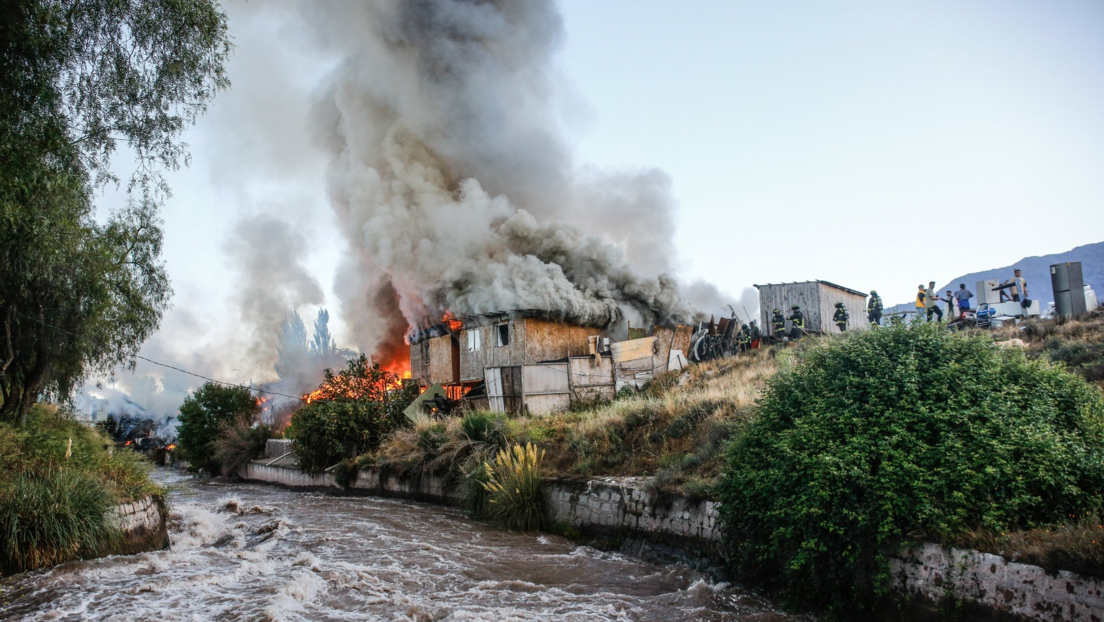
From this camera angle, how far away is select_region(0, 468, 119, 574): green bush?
855cm

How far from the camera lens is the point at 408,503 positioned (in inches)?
719

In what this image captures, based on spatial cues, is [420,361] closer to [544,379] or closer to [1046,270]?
[544,379]

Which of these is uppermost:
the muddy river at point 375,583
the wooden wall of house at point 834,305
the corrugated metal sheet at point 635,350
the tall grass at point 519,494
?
the wooden wall of house at point 834,305

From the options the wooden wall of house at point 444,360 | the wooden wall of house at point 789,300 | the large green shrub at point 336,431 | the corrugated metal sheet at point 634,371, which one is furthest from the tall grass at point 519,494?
the wooden wall of house at point 444,360

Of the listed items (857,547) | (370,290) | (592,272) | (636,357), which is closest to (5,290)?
(857,547)

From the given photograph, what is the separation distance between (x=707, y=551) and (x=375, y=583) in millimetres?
5144

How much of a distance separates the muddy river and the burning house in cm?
1113

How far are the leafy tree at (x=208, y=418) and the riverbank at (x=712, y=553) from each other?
59.1 ft

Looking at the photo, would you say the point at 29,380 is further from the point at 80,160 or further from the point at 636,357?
the point at 636,357

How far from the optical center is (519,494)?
43.5ft

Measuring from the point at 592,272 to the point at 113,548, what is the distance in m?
27.8

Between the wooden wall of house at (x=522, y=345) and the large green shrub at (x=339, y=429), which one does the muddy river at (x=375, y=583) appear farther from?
the wooden wall of house at (x=522, y=345)

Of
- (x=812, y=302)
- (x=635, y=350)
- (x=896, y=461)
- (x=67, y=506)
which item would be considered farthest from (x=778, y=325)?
(x=67, y=506)

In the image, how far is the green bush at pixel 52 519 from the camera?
8.55 m
